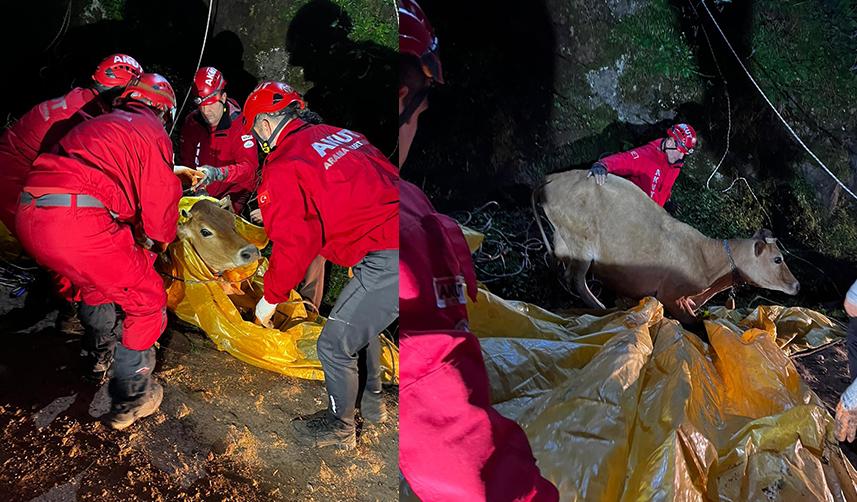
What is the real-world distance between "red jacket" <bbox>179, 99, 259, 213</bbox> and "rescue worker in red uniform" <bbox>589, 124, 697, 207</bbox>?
96cm

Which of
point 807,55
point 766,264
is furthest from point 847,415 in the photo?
point 807,55

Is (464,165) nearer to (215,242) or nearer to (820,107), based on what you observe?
(215,242)

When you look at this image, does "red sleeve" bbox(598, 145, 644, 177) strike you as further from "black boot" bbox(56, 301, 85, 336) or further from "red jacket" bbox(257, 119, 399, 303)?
"black boot" bbox(56, 301, 85, 336)

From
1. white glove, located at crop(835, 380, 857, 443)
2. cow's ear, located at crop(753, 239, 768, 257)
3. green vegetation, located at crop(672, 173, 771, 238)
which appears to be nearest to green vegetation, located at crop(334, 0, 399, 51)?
green vegetation, located at crop(672, 173, 771, 238)

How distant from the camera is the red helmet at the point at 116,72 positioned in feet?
4.08

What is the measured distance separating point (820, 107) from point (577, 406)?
1029mm

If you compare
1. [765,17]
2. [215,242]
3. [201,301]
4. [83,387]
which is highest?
[765,17]

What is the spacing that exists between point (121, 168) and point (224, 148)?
0.29 m

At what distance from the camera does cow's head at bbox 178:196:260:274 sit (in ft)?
4.50

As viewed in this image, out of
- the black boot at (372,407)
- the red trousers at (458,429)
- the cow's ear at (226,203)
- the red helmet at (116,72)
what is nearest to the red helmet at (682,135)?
the red trousers at (458,429)

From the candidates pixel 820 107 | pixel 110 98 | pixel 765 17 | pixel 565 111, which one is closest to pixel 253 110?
pixel 110 98

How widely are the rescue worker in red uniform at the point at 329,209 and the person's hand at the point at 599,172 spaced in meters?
0.57

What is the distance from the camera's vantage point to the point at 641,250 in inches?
59.7

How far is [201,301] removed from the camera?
1.50 meters
